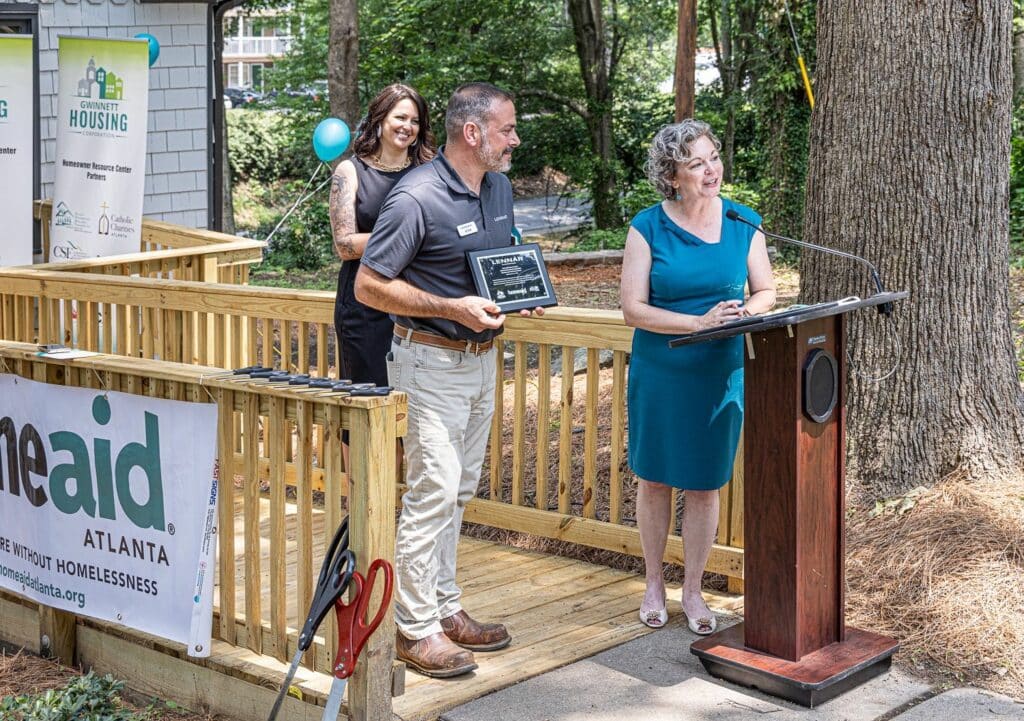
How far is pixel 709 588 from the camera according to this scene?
500 centimetres

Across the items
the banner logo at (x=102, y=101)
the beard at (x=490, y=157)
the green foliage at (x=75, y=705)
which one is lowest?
the green foliage at (x=75, y=705)

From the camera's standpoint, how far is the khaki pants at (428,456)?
397cm

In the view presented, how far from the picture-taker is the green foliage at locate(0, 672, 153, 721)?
4.04 m

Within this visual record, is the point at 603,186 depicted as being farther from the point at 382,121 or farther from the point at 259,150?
the point at 382,121

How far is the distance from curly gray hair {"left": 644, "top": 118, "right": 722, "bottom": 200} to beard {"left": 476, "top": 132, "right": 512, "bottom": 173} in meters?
0.48

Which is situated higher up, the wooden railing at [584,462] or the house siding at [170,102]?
the house siding at [170,102]

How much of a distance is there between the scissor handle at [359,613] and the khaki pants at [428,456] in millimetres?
338

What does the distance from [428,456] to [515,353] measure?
1463 millimetres

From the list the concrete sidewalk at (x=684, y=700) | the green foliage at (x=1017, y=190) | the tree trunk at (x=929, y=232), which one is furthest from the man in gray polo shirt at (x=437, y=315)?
the green foliage at (x=1017, y=190)

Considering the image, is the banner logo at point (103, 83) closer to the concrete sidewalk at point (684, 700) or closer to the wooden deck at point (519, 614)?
the wooden deck at point (519, 614)

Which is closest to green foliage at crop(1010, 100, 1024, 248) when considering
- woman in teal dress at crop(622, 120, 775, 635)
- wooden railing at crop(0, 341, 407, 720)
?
woman in teal dress at crop(622, 120, 775, 635)

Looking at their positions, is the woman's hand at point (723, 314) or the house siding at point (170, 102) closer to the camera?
the woman's hand at point (723, 314)

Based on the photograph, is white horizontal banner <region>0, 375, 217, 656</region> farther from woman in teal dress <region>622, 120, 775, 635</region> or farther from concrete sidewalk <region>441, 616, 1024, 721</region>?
woman in teal dress <region>622, 120, 775, 635</region>

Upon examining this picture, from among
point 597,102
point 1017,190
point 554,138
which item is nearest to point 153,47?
point 1017,190
